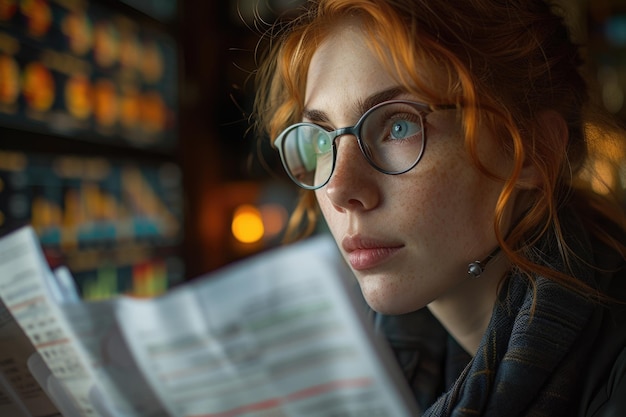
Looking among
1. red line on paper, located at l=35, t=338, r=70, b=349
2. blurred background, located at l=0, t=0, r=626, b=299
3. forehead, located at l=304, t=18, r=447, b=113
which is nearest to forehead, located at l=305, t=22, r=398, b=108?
forehead, located at l=304, t=18, r=447, b=113

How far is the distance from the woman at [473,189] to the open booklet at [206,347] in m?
0.12

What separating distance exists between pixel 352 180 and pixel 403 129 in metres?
0.08

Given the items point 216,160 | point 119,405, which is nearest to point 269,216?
point 216,160

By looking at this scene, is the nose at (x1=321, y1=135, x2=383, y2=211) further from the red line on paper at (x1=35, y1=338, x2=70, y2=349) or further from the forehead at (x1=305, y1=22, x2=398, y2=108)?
the red line on paper at (x1=35, y1=338, x2=70, y2=349)

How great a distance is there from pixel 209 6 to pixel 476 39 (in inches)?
89.6

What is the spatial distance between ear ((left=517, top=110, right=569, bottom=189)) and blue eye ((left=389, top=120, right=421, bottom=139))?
142 millimetres

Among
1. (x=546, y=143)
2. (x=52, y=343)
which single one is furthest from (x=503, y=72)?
(x=52, y=343)

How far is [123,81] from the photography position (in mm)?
2213

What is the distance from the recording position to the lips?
72 cm

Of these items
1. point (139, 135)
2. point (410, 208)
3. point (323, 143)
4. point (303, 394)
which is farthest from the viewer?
point (139, 135)

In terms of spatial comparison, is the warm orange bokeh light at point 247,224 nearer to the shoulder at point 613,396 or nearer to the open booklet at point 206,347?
the open booklet at point 206,347

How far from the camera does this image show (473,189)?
73cm

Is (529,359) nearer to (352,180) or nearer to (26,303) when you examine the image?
(352,180)

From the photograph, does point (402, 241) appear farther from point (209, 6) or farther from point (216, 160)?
point (209, 6)
